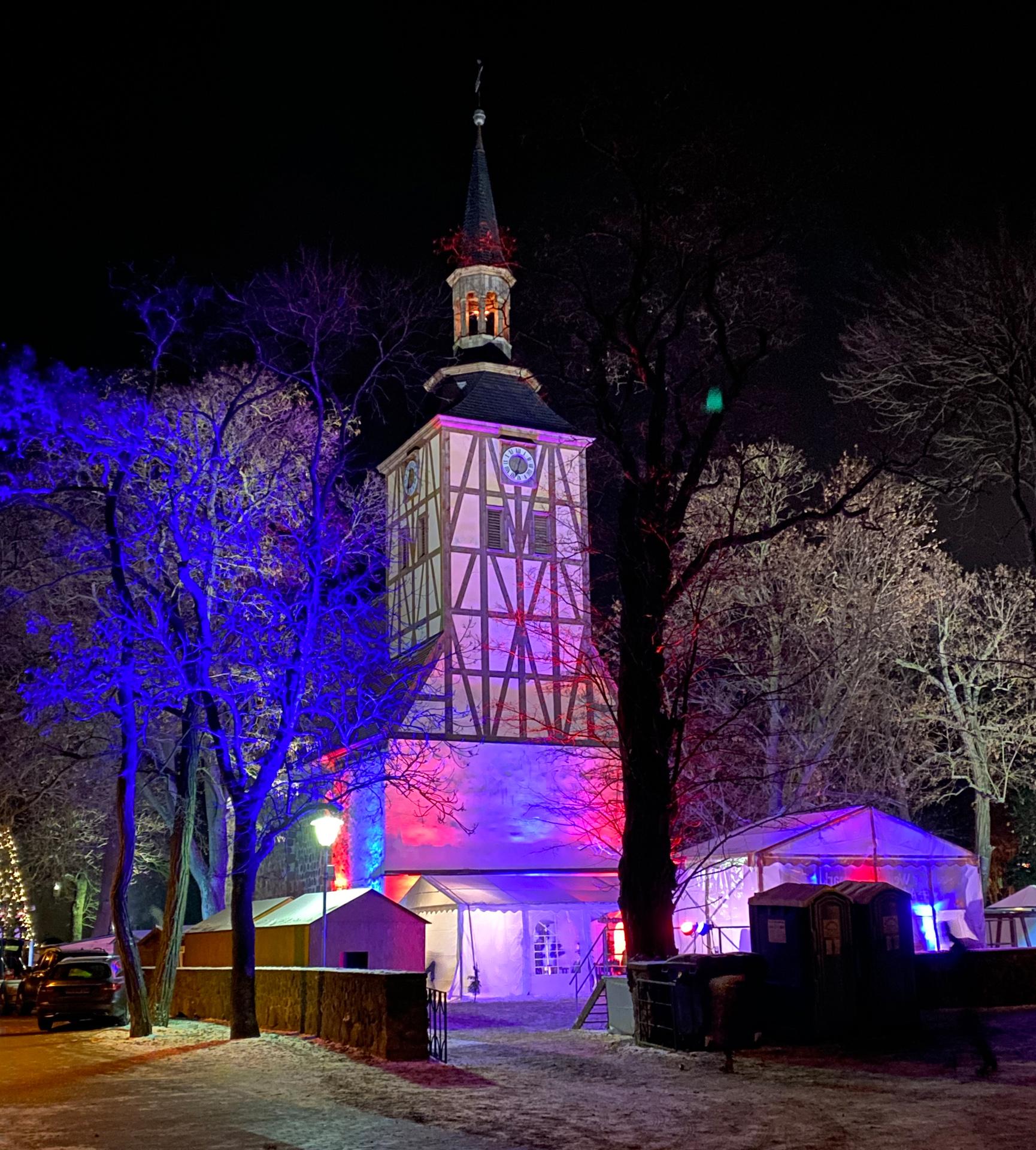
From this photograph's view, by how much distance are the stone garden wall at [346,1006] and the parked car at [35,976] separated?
3990mm

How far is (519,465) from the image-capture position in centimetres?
3391

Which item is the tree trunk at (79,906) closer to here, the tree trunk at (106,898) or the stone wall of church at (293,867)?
the tree trunk at (106,898)

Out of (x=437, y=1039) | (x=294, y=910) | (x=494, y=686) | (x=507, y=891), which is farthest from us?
(x=494, y=686)

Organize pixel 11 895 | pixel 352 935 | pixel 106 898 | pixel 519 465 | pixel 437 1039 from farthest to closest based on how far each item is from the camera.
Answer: pixel 11 895 < pixel 106 898 < pixel 519 465 < pixel 352 935 < pixel 437 1039

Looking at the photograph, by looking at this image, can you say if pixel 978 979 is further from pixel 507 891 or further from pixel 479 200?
pixel 479 200

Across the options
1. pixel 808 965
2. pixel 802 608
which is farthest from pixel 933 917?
pixel 808 965

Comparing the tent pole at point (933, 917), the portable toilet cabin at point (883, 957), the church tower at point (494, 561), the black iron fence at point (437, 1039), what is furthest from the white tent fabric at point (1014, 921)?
the black iron fence at point (437, 1039)

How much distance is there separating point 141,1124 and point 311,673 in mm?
9907

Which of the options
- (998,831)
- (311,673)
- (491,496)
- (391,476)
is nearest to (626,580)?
(311,673)

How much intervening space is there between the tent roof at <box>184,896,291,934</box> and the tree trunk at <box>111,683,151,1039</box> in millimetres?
6883

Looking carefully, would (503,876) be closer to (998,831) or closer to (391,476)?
(391,476)

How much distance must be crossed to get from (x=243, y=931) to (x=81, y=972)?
6482mm

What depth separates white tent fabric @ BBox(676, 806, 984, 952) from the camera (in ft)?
77.6

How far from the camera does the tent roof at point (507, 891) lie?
2684 cm
